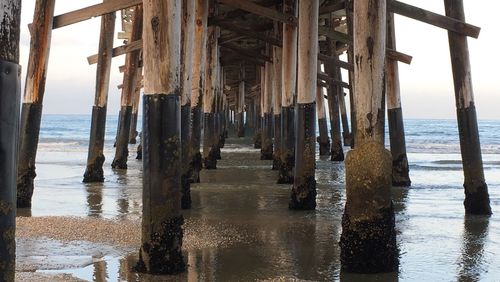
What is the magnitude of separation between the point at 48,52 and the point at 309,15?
2.86 metres

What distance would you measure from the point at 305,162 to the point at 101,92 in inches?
154

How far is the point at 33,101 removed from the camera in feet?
21.1

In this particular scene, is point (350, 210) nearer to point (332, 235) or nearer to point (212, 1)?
point (332, 235)

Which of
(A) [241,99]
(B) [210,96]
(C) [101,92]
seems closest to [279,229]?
(C) [101,92]

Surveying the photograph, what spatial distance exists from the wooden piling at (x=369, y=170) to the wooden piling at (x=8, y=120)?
7.72 ft

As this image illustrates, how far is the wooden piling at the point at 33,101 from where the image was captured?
6422 millimetres

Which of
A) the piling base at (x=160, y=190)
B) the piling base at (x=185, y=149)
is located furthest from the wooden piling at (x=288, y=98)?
the piling base at (x=160, y=190)

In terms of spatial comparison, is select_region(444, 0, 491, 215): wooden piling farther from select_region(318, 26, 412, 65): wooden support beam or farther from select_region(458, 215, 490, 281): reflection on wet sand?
select_region(318, 26, 412, 65): wooden support beam

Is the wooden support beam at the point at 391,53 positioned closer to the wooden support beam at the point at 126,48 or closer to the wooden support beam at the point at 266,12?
the wooden support beam at the point at 266,12

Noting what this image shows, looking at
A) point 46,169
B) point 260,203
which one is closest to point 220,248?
point 260,203

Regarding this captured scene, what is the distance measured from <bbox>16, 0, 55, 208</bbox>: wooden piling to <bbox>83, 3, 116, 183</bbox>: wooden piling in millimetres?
2109

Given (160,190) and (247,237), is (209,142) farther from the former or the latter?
(160,190)

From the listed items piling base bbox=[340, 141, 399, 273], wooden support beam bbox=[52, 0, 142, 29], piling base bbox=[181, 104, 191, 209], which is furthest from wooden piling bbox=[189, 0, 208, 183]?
piling base bbox=[340, 141, 399, 273]

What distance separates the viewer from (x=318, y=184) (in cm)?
896
